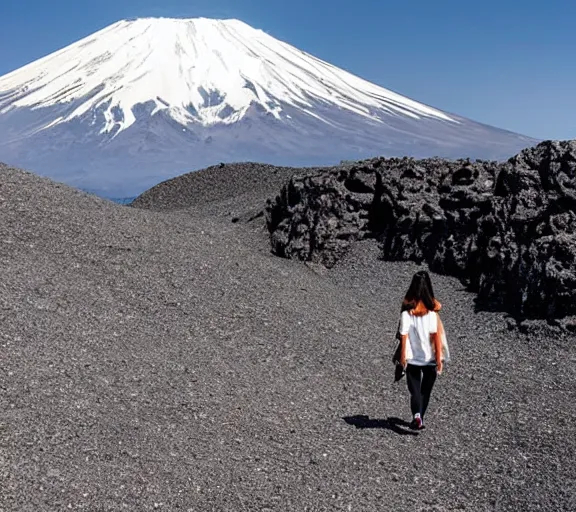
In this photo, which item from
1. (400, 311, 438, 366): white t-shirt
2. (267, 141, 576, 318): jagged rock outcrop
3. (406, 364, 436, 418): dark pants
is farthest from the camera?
(267, 141, 576, 318): jagged rock outcrop

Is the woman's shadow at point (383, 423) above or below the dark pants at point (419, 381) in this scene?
below

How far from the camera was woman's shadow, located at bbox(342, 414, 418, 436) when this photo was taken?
304 inches

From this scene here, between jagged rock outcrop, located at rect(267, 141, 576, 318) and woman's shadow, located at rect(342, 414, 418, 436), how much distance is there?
15.4 feet

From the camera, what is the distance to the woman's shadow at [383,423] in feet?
25.3

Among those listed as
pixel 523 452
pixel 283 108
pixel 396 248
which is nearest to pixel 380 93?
pixel 283 108

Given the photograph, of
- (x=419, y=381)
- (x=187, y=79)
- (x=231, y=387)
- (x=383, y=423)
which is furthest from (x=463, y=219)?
(x=187, y=79)

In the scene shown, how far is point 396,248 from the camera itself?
51.1 ft

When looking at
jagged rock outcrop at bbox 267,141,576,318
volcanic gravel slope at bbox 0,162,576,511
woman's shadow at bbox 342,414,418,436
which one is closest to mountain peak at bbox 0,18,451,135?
jagged rock outcrop at bbox 267,141,576,318

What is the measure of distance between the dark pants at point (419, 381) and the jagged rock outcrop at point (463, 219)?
497 centimetres

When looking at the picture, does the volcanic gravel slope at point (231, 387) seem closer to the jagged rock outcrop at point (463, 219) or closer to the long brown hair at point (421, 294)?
the jagged rock outcrop at point (463, 219)

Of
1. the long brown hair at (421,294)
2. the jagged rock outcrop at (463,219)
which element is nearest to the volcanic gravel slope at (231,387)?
the jagged rock outcrop at (463,219)

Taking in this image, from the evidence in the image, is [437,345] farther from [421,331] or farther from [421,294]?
[421,294]

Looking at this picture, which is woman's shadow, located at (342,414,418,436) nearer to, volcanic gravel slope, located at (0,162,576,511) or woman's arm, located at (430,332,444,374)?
volcanic gravel slope, located at (0,162,576,511)

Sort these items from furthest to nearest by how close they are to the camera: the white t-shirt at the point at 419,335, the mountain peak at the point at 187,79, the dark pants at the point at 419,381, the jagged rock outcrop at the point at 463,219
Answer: the mountain peak at the point at 187,79
the jagged rock outcrop at the point at 463,219
the dark pants at the point at 419,381
the white t-shirt at the point at 419,335
